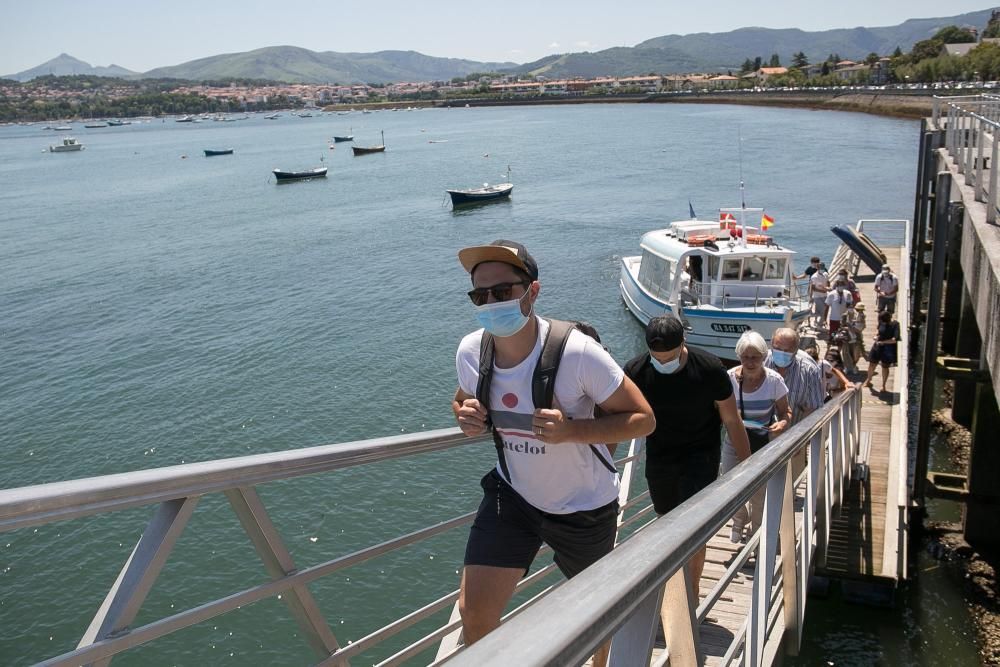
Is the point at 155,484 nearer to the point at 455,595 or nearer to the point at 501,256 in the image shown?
the point at 501,256

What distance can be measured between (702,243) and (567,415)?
18976 millimetres

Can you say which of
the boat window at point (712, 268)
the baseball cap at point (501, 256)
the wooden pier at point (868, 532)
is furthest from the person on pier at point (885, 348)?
the baseball cap at point (501, 256)

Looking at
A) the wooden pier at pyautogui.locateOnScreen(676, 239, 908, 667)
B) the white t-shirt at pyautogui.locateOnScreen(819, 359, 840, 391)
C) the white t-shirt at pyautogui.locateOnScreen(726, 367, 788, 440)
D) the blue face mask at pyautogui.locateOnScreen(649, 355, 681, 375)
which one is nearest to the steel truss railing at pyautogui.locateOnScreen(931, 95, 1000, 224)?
the white t-shirt at pyautogui.locateOnScreen(819, 359, 840, 391)

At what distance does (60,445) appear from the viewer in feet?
61.0

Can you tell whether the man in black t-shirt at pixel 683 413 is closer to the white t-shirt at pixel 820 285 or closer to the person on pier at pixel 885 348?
the person on pier at pixel 885 348

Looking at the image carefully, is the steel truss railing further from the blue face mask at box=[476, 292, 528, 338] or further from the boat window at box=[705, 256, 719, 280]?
the blue face mask at box=[476, 292, 528, 338]

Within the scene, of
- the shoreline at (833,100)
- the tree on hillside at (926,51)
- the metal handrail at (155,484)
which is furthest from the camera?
the tree on hillside at (926,51)

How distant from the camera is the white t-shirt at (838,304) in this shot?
1627 centimetres

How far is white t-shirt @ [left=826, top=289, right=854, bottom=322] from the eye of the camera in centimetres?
1627

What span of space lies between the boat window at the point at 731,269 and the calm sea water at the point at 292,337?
13.2ft

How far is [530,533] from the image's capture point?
3.30 meters

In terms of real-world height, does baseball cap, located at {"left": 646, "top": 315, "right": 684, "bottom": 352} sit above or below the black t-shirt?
above

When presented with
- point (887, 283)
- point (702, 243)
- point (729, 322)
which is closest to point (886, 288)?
point (887, 283)

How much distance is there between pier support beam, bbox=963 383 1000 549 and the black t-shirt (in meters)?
7.84
